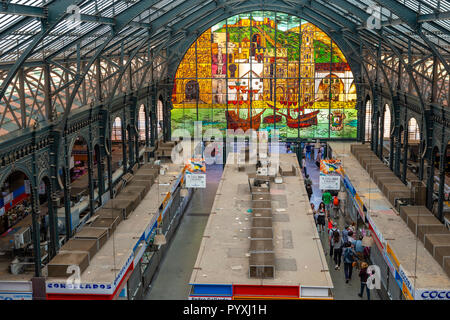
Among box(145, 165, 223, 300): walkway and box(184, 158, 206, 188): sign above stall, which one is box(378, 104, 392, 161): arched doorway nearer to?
box(145, 165, 223, 300): walkway

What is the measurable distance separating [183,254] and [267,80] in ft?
50.7

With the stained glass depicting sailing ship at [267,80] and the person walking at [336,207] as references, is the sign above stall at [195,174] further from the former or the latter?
the stained glass depicting sailing ship at [267,80]

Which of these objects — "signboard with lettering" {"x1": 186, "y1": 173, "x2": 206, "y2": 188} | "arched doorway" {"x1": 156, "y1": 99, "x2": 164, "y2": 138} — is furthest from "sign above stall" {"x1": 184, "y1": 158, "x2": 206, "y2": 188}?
"arched doorway" {"x1": 156, "y1": 99, "x2": 164, "y2": 138}

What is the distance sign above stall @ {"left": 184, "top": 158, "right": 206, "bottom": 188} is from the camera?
20953 mm

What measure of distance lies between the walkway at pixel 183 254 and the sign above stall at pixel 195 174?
7.70ft

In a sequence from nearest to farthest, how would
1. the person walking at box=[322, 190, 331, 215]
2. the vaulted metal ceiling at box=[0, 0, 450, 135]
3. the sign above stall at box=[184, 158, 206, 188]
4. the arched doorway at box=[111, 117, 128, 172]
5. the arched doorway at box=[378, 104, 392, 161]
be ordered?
the vaulted metal ceiling at box=[0, 0, 450, 135]
the sign above stall at box=[184, 158, 206, 188]
the person walking at box=[322, 190, 331, 215]
the arched doorway at box=[111, 117, 128, 172]
the arched doorway at box=[378, 104, 392, 161]

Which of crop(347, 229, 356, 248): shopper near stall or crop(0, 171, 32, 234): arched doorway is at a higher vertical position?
crop(0, 171, 32, 234): arched doorway

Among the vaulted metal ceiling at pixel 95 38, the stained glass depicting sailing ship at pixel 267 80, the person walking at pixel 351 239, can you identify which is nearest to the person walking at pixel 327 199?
the person walking at pixel 351 239

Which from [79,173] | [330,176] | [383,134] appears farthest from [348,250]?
[79,173]

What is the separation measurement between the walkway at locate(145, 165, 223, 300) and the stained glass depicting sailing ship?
5.92m

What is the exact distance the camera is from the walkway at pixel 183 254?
1698 cm
